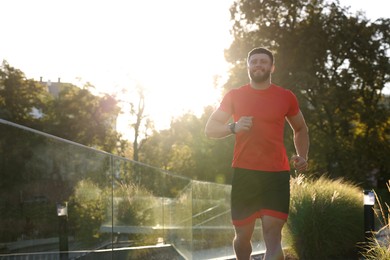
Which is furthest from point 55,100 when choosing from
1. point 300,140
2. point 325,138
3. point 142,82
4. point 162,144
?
point 300,140

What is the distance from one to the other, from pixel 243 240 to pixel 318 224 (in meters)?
4.65

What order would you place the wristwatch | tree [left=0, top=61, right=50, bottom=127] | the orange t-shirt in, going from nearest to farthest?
the wristwatch, the orange t-shirt, tree [left=0, top=61, right=50, bottom=127]

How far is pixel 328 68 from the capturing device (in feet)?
101

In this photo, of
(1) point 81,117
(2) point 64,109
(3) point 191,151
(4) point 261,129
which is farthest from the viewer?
(3) point 191,151

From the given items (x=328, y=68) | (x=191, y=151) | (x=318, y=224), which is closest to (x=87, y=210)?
(x=318, y=224)

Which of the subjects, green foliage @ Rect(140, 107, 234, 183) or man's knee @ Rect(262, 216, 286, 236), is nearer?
man's knee @ Rect(262, 216, 286, 236)

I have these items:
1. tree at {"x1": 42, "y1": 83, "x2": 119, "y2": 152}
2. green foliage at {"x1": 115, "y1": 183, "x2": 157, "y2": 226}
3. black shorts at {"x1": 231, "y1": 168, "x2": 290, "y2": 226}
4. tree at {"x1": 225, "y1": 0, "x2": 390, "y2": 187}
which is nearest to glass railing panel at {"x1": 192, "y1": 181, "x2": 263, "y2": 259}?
green foliage at {"x1": 115, "y1": 183, "x2": 157, "y2": 226}

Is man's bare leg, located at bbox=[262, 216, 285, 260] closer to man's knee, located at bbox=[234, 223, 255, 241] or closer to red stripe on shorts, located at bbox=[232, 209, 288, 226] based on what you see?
red stripe on shorts, located at bbox=[232, 209, 288, 226]

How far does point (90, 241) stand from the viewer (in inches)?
210

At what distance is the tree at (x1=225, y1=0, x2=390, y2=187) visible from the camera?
29875 millimetres

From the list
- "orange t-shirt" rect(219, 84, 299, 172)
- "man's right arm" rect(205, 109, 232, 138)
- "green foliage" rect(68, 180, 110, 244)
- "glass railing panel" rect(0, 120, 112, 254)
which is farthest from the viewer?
"green foliage" rect(68, 180, 110, 244)

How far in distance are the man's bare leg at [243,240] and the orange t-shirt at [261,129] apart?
0.42 m

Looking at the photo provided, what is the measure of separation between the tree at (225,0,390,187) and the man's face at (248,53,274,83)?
964 inches

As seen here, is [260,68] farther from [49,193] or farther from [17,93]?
[17,93]
